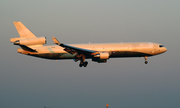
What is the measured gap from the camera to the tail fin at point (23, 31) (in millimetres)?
61909

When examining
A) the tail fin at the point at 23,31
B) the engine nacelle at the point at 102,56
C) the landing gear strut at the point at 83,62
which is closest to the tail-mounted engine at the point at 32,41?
the tail fin at the point at 23,31

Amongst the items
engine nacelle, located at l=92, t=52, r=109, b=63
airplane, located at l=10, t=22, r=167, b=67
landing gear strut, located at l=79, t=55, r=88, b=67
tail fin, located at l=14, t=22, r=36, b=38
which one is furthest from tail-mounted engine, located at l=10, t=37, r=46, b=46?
engine nacelle, located at l=92, t=52, r=109, b=63

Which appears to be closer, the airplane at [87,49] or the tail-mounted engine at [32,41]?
the airplane at [87,49]

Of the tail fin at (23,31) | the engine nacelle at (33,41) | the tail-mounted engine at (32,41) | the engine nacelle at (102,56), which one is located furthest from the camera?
the tail fin at (23,31)

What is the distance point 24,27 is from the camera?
62750mm

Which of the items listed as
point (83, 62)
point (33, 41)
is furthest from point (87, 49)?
point (33, 41)

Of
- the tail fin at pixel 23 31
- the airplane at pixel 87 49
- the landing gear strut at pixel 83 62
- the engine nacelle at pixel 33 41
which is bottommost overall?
the landing gear strut at pixel 83 62

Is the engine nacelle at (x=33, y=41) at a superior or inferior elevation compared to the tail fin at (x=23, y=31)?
inferior

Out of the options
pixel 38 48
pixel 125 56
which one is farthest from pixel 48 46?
pixel 125 56

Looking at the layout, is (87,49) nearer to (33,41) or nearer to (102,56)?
(102,56)

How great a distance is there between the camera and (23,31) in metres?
62.2

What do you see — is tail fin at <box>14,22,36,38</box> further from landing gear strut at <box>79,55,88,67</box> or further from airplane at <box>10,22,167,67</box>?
landing gear strut at <box>79,55,88,67</box>

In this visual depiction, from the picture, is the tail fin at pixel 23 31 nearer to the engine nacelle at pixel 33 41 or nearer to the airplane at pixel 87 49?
the airplane at pixel 87 49

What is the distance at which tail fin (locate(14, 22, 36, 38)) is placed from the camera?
2437 inches
